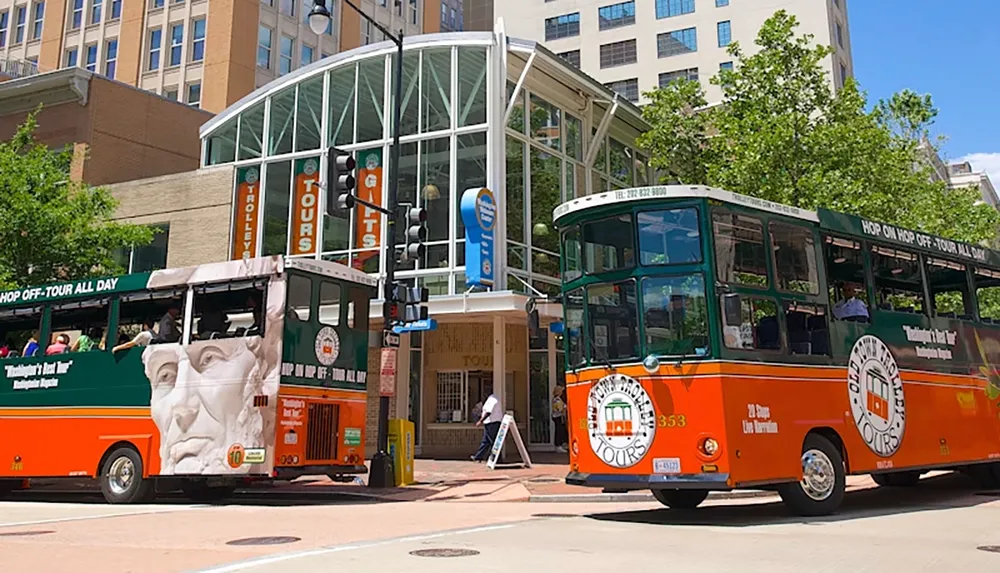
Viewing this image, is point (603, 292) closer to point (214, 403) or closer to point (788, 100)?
point (214, 403)

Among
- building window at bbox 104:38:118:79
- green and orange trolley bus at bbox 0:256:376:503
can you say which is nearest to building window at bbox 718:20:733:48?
building window at bbox 104:38:118:79

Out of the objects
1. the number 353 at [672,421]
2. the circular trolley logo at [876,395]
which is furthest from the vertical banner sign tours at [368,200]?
the number 353 at [672,421]

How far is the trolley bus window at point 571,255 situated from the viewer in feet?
36.6

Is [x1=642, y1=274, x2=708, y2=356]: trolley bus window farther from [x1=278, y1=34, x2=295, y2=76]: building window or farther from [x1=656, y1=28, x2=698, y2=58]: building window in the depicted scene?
[x1=656, y1=28, x2=698, y2=58]: building window

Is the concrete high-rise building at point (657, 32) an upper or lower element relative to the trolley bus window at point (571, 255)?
upper

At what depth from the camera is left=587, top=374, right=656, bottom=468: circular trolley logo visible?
10172 millimetres

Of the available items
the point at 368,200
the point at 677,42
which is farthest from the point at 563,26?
the point at 368,200

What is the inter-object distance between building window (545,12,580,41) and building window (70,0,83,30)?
29.4 m

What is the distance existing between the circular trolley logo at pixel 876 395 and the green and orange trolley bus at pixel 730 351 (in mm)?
29

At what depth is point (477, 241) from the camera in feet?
71.2

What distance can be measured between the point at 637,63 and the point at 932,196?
108ft

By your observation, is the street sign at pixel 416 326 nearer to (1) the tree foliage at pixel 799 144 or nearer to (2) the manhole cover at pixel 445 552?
(2) the manhole cover at pixel 445 552

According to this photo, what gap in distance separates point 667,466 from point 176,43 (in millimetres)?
44299

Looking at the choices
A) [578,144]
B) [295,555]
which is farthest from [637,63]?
[295,555]
